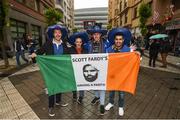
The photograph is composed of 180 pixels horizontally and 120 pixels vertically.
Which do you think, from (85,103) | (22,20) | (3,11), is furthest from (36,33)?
(85,103)

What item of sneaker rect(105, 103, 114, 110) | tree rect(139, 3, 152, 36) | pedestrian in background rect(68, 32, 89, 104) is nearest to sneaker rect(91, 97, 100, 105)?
sneaker rect(105, 103, 114, 110)

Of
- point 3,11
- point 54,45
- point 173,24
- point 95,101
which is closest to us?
point 54,45

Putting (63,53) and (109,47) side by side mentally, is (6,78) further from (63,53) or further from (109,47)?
(109,47)

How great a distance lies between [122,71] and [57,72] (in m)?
1.40

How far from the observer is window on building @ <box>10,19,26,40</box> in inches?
599

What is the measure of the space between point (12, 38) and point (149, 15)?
14.7m

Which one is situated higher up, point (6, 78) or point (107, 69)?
point (107, 69)

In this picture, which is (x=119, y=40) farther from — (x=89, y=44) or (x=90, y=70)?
(x=90, y=70)

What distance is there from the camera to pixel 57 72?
3.75 meters

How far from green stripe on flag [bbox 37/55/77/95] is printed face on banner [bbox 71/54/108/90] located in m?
0.13

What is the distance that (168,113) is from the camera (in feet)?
13.6

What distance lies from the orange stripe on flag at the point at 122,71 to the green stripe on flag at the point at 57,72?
832 mm

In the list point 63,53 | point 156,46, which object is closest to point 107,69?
point 63,53

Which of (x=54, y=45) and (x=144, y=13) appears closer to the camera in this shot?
(x=54, y=45)
